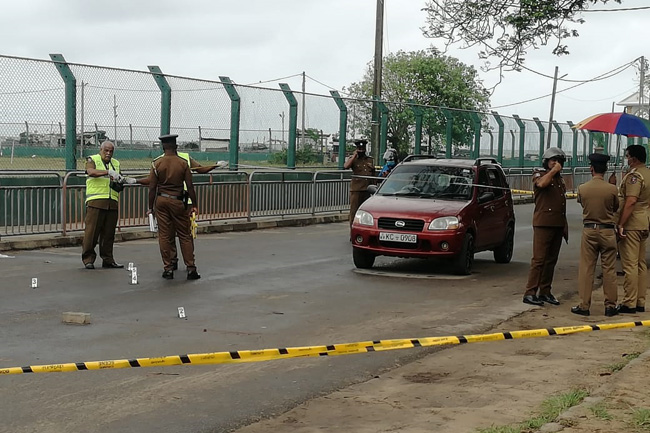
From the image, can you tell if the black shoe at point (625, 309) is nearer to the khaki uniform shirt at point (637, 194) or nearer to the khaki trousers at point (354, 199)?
the khaki uniform shirt at point (637, 194)

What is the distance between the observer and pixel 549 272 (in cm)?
1167

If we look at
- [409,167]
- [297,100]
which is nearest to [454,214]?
[409,167]

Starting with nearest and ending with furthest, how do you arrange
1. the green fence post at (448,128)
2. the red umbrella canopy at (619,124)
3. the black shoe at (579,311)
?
1. the black shoe at (579,311)
2. the red umbrella canopy at (619,124)
3. the green fence post at (448,128)

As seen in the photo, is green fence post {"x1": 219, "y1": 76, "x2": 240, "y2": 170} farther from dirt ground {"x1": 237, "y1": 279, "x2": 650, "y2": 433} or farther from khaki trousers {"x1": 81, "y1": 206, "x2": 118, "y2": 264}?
dirt ground {"x1": 237, "y1": 279, "x2": 650, "y2": 433}

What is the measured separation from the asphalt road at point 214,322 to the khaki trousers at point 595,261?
88 cm

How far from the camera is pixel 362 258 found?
14.4 m

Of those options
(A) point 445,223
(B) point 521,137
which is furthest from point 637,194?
(B) point 521,137

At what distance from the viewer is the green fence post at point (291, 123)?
24203 millimetres

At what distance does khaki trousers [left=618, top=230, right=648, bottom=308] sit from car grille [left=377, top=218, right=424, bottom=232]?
125 inches

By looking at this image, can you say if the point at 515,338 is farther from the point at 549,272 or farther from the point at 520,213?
the point at 520,213

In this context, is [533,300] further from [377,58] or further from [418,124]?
[418,124]

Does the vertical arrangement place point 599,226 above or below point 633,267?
above

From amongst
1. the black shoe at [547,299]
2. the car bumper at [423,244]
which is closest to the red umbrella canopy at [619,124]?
the car bumper at [423,244]

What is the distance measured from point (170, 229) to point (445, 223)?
376 cm
